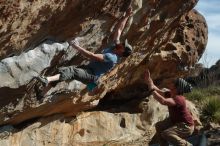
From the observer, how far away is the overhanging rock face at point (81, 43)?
1065 cm

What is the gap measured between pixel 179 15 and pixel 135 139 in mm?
4810

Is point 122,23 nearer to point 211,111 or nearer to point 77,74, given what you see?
point 77,74

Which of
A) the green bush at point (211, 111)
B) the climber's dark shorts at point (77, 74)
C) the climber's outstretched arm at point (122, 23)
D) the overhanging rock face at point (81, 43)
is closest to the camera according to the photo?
the climber's dark shorts at point (77, 74)

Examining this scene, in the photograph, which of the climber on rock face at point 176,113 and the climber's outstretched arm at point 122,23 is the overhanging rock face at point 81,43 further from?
the climber on rock face at point 176,113

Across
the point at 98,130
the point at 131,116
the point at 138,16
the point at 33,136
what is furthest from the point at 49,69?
the point at 131,116

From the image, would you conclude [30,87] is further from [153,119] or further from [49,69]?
[153,119]

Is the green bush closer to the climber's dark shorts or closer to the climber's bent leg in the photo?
the climber's dark shorts

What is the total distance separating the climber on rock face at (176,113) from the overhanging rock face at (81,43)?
1.83 meters

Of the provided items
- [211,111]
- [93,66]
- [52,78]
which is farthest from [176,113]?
[211,111]

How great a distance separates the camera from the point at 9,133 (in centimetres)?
1387

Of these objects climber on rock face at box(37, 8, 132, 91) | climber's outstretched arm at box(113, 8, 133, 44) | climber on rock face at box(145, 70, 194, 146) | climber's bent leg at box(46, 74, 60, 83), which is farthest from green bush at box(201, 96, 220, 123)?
climber's bent leg at box(46, 74, 60, 83)

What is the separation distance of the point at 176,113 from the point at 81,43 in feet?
8.35

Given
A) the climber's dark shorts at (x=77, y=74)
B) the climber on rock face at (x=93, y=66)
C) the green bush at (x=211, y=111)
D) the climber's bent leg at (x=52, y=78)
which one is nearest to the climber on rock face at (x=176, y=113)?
the climber on rock face at (x=93, y=66)

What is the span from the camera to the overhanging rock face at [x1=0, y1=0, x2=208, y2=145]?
419 inches
